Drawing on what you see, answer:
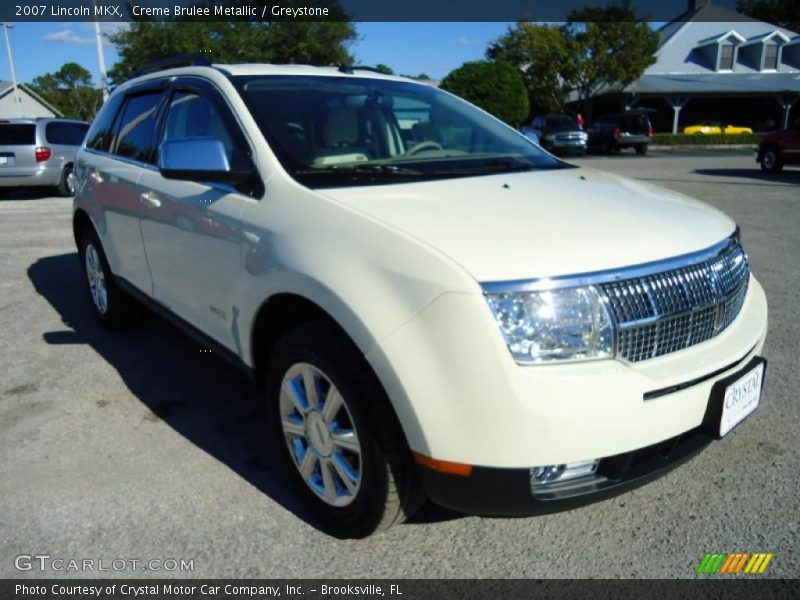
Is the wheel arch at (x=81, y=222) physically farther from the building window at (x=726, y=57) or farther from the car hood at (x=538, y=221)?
the building window at (x=726, y=57)

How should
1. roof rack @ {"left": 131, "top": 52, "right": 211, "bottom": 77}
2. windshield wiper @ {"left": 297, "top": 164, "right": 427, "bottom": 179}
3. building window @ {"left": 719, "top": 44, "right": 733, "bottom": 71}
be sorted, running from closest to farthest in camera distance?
windshield wiper @ {"left": 297, "top": 164, "right": 427, "bottom": 179} → roof rack @ {"left": 131, "top": 52, "right": 211, "bottom": 77} → building window @ {"left": 719, "top": 44, "right": 733, "bottom": 71}

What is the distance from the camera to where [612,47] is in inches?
1373

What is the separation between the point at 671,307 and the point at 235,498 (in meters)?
1.90

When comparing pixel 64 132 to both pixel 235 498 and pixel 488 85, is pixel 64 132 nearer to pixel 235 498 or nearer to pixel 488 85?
pixel 235 498

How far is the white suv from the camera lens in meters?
1.96

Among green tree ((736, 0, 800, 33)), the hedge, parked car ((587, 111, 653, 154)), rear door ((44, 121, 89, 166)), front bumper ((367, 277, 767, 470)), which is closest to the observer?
front bumper ((367, 277, 767, 470))

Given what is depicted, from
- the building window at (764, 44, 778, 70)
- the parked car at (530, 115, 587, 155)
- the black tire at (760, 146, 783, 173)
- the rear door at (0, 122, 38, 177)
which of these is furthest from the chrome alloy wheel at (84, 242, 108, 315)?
the building window at (764, 44, 778, 70)

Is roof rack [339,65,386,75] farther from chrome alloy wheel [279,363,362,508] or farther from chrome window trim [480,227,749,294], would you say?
chrome window trim [480,227,749,294]

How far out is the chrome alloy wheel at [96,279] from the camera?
4.83 meters

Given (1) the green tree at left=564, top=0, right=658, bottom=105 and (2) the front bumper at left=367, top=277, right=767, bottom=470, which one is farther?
(1) the green tree at left=564, top=0, right=658, bottom=105

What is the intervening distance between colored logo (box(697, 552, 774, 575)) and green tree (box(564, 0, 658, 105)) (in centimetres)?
3592

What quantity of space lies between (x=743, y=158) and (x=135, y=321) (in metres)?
24.9

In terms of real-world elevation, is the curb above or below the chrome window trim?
below

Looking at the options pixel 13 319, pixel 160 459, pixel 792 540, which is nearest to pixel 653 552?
pixel 792 540
